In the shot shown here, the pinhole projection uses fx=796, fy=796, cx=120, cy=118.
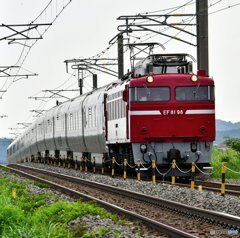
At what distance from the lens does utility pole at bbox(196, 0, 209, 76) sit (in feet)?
81.3

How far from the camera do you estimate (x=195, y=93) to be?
24.1 meters

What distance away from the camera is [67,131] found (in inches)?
1601

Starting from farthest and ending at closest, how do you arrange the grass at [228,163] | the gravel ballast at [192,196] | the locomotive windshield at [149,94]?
the grass at [228,163] → the locomotive windshield at [149,94] → the gravel ballast at [192,196]

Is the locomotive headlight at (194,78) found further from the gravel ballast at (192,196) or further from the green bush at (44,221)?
the green bush at (44,221)

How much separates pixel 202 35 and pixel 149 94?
8.79 ft

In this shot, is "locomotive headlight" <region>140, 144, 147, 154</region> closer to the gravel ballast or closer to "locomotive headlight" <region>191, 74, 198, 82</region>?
the gravel ballast

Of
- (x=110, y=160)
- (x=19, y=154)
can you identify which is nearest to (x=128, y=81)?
(x=110, y=160)

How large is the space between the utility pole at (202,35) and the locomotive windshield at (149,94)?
5.10 ft

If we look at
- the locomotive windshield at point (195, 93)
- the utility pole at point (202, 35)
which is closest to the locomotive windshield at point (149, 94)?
the locomotive windshield at point (195, 93)

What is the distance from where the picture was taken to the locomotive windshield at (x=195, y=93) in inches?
945

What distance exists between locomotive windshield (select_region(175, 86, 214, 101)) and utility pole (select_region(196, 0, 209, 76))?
1.00 m

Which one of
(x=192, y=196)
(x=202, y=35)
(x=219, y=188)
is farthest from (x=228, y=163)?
(x=192, y=196)

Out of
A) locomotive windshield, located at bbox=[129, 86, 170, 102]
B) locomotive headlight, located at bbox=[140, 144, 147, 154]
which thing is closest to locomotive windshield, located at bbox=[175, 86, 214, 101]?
locomotive windshield, located at bbox=[129, 86, 170, 102]

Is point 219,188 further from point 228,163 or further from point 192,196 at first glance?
point 228,163
